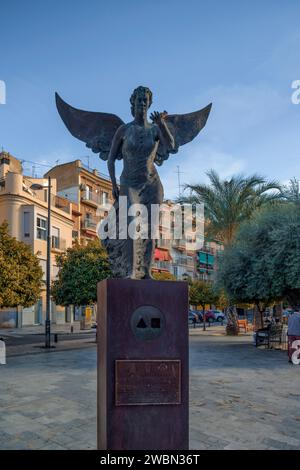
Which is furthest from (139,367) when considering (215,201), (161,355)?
(215,201)

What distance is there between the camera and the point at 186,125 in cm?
598

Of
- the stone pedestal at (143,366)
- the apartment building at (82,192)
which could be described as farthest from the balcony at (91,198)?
the stone pedestal at (143,366)

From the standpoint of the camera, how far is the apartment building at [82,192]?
4153 centimetres

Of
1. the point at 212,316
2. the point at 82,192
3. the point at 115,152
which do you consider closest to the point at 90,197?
the point at 82,192

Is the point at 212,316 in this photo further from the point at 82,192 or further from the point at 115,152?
the point at 115,152

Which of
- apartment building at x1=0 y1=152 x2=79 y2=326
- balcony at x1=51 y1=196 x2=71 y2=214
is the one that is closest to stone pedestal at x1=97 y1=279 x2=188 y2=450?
apartment building at x1=0 y1=152 x2=79 y2=326

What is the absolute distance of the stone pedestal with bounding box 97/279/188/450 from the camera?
12.9 ft

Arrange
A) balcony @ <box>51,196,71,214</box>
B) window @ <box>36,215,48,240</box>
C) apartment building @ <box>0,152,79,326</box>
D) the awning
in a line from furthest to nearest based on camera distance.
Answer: the awning < balcony @ <box>51,196,71,214</box> < window @ <box>36,215,48,240</box> < apartment building @ <box>0,152,79,326</box>

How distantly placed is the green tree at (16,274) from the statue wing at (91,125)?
30.7ft

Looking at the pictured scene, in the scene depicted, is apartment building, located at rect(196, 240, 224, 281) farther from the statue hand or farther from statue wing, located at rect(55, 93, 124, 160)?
the statue hand

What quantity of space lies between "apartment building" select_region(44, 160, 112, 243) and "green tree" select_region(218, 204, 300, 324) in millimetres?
24877

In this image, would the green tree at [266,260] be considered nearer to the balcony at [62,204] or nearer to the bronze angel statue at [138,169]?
the bronze angel statue at [138,169]
